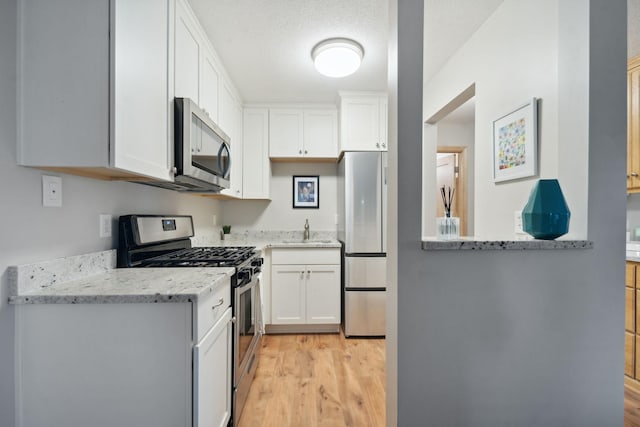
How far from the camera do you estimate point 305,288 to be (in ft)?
10.1

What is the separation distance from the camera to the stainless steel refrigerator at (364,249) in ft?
9.77

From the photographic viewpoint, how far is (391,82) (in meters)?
1.30

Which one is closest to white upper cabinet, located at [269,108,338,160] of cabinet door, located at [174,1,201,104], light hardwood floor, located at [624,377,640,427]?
cabinet door, located at [174,1,201,104]

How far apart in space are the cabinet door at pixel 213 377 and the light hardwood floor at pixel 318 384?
15.4 inches

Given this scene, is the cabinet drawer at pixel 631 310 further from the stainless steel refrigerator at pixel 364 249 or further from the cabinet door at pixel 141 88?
the cabinet door at pixel 141 88

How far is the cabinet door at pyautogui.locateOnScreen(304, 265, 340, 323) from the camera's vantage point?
10.0 feet

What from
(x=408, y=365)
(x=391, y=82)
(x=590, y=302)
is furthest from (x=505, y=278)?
(x=391, y=82)

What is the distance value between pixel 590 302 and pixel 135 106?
2.07 meters

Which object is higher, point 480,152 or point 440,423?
point 480,152

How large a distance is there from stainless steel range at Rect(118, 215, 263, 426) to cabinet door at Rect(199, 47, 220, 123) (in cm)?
83

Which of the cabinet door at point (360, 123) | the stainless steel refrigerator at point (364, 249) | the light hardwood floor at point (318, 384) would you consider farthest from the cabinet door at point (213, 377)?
the cabinet door at point (360, 123)

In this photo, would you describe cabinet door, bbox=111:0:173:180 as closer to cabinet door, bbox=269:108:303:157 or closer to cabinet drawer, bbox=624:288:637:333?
cabinet door, bbox=269:108:303:157

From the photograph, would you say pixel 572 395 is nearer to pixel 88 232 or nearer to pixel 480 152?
pixel 480 152

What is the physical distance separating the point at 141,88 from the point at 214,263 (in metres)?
0.92
